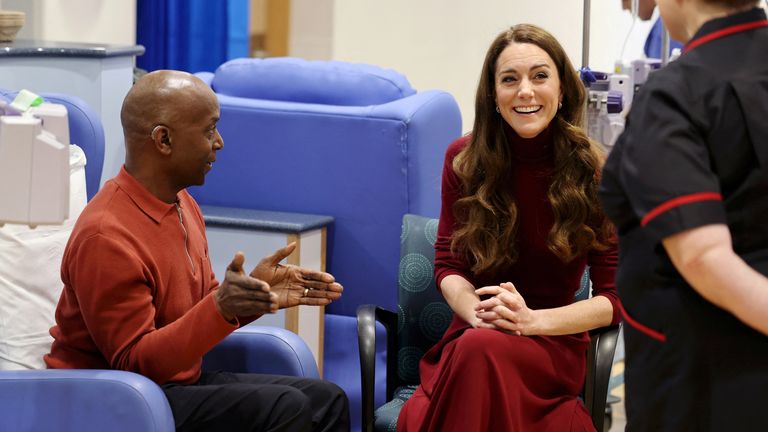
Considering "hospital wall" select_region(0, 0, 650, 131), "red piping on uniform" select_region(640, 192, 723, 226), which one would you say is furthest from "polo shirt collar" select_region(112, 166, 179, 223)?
"hospital wall" select_region(0, 0, 650, 131)

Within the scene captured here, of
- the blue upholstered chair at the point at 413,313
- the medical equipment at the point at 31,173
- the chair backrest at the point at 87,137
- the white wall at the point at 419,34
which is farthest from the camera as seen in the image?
the white wall at the point at 419,34

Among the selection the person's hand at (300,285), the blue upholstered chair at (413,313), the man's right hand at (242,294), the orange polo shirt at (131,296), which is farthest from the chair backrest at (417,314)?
the man's right hand at (242,294)

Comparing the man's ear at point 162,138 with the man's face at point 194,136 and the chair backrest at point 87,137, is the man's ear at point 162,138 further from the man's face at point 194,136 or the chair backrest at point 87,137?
the chair backrest at point 87,137

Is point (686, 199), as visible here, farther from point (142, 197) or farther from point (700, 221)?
point (142, 197)

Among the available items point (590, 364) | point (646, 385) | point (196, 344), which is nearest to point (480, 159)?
point (590, 364)

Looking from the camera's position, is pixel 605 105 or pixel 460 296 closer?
pixel 460 296

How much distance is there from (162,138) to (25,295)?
1.52 ft

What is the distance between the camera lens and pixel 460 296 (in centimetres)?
248

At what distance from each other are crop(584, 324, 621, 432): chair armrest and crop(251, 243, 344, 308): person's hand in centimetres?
58

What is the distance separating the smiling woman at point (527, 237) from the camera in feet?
7.72

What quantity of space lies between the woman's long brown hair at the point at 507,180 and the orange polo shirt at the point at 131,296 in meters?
0.65

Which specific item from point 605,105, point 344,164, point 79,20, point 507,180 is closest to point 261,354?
point 507,180

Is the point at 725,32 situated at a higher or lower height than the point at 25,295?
higher

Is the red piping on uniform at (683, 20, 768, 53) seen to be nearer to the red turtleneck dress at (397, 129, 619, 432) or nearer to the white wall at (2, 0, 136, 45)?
the red turtleneck dress at (397, 129, 619, 432)
